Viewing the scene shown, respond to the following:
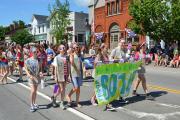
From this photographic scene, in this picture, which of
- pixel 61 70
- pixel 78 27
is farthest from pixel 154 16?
pixel 78 27

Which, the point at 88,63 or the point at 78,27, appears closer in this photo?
the point at 88,63

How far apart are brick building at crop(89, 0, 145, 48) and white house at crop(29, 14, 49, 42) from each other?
24.8 metres

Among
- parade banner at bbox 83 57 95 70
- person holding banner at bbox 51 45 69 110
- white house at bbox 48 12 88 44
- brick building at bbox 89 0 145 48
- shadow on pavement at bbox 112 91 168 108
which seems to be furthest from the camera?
white house at bbox 48 12 88 44

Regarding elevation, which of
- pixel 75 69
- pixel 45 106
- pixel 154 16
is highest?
pixel 154 16

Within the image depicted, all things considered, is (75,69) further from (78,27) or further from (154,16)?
(78,27)

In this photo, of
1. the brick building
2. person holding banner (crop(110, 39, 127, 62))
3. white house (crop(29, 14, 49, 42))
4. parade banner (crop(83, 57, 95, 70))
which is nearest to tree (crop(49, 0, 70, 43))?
the brick building

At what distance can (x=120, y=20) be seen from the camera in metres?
46.3

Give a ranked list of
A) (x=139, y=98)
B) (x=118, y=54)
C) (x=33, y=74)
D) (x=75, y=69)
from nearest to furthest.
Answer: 1. (x=33, y=74)
2. (x=75, y=69)
3. (x=118, y=54)
4. (x=139, y=98)

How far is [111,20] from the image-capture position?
48.4 meters

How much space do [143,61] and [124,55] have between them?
959mm

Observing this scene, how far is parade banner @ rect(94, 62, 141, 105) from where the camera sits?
9.75m

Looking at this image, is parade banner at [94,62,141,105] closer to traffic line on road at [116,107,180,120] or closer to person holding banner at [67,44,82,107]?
person holding banner at [67,44,82,107]

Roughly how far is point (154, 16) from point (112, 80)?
71.1 ft

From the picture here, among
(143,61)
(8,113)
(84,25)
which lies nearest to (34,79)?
(8,113)
